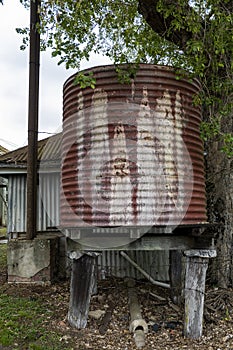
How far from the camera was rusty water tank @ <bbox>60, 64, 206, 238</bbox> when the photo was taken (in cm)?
455

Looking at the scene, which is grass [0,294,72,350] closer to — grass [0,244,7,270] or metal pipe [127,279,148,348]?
metal pipe [127,279,148,348]

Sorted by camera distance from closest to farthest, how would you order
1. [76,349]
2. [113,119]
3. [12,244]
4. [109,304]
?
[76,349] < [113,119] < [109,304] < [12,244]

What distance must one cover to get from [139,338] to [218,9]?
4545 mm

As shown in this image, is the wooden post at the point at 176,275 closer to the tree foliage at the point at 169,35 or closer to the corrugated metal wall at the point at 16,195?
the tree foliage at the point at 169,35

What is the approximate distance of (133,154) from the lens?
4.58m

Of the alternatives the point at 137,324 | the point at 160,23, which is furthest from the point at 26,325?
the point at 160,23

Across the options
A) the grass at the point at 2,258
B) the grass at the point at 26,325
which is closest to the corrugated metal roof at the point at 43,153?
the grass at the point at 2,258

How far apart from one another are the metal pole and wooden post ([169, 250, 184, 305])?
2.76m

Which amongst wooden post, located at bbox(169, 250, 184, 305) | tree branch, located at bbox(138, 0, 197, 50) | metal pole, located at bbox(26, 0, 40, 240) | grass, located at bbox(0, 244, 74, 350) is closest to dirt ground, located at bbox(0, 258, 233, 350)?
grass, located at bbox(0, 244, 74, 350)

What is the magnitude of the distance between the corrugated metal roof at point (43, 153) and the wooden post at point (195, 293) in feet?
13.4

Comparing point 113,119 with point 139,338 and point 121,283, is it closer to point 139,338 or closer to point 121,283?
point 139,338

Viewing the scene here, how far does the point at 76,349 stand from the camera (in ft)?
14.4

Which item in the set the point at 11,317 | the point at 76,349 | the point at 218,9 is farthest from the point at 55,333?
the point at 218,9

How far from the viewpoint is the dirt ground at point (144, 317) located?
4.63 metres
